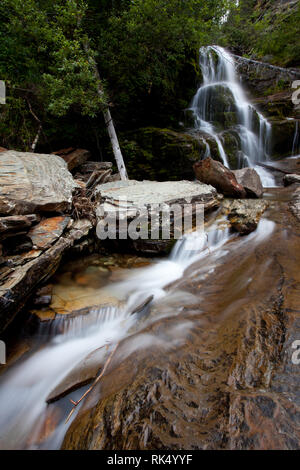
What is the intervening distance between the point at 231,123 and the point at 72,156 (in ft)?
26.1

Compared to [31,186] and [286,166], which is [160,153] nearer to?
[31,186]

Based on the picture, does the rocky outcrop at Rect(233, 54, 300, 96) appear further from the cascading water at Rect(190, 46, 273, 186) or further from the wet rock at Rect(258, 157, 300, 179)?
the wet rock at Rect(258, 157, 300, 179)

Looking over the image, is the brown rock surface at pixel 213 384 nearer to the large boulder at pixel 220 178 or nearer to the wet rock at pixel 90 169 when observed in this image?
the large boulder at pixel 220 178

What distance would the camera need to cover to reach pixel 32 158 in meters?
4.58

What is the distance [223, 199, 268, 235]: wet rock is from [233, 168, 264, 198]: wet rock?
73 centimetres

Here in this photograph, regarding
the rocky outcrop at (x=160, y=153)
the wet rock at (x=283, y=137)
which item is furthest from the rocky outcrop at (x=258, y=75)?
the rocky outcrop at (x=160, y=153)

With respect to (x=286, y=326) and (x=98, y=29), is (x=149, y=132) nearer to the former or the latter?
(x=98, y=29)

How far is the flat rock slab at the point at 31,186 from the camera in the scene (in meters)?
2.99

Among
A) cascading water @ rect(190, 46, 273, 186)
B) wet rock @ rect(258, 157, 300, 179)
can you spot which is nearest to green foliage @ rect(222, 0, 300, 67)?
cascading water @ rect(190, 46, 273, 186)

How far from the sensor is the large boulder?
Result: 18.5 feet

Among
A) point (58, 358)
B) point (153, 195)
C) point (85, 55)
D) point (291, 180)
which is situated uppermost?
point (85, 55)

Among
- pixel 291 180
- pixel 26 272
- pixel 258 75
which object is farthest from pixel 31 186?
pixel 258 75

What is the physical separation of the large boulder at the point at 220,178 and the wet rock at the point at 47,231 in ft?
13.3

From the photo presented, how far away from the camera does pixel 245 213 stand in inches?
185
